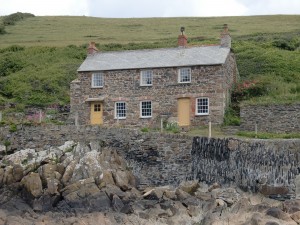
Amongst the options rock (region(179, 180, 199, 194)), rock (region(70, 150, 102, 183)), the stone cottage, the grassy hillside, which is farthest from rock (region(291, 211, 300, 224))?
the grassy hillside

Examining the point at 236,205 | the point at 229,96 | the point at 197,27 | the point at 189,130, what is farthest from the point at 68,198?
the point at 197,27

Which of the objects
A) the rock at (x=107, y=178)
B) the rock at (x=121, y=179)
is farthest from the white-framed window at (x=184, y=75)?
the rock at (x=107, y=178)

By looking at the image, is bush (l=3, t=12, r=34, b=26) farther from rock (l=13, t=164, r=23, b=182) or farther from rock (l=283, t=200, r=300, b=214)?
rock (l=283, t=200, r=300, b=214)

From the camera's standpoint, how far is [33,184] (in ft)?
115


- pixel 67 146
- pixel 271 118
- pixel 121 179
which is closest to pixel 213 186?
pixel 121 179

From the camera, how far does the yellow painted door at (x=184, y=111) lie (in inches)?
1732

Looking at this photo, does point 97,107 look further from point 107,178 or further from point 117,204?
point 117,204

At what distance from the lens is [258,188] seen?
34.2 meters

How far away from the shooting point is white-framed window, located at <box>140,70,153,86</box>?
45.4 meters

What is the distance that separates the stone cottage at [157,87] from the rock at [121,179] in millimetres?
8652

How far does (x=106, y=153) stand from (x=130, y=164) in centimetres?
165

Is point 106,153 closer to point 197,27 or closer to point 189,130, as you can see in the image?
point 189,130

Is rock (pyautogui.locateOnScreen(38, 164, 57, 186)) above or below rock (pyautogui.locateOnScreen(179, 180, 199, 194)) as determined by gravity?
above

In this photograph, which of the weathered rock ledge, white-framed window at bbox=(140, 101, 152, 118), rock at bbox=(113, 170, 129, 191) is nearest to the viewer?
the weathered rock ledge
